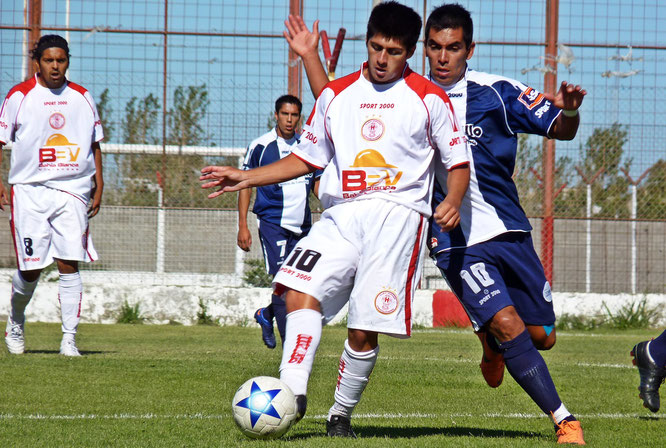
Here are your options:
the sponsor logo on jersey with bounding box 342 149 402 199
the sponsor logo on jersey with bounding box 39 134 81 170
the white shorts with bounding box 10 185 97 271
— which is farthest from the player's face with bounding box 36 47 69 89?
the sponsor logo on jersey with bounding box 342 149 402 199

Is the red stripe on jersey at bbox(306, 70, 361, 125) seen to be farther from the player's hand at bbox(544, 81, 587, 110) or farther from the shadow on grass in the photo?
the shadow on grass

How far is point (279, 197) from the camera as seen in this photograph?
870 centimetres

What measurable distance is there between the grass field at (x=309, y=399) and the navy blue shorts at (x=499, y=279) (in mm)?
574

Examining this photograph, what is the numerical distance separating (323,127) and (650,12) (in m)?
8.86

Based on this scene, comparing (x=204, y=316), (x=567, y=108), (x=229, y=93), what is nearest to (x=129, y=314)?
(x=204, y=316)

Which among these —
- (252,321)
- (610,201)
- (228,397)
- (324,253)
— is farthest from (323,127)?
(610,201)

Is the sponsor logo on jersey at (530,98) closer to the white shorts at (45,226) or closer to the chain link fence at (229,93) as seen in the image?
the white shorts at (45,226)

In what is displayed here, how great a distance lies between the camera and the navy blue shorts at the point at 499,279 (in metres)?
4.50

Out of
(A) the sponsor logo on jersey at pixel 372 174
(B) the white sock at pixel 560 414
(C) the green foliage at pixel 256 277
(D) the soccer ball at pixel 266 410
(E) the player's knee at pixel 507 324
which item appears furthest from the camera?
(C) the green foliage at pixel 256 277

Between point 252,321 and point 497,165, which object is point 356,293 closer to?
point 497,165

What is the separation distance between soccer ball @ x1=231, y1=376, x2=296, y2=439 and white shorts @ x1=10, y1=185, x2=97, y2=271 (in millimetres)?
4203

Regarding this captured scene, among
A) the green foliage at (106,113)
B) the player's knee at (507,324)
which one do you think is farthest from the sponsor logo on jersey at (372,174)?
the green foliage at (106,113)

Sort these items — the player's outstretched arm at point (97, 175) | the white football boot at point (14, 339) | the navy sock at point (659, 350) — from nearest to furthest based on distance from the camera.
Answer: the navy sock at point (659, 350), the white football boot at point (14, 339), the player's outstretched arm at point (97, 175)

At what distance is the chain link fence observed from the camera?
11.9 metres
